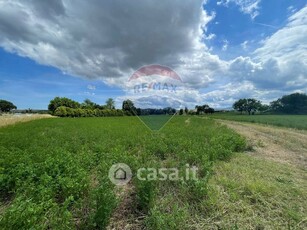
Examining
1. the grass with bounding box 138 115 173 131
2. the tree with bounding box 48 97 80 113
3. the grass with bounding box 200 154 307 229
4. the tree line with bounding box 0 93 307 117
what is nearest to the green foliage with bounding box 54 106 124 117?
the tree line with bounding box 0 93 307 117

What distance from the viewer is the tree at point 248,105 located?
9550 centimetres

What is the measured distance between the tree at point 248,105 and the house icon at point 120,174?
3993 inches

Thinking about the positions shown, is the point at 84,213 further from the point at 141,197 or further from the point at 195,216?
the point at 195,216

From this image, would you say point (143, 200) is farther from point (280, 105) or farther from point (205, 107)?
point (280, 105)

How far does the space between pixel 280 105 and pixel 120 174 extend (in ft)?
363

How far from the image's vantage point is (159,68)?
6.09m

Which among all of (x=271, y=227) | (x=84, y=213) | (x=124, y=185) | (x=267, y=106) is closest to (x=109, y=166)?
(x=124, y=185)

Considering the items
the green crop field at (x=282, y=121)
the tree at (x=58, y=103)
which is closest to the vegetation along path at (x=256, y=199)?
the green crop field at (x=282, y=121)

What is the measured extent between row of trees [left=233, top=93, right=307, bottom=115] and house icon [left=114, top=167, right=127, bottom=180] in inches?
3993

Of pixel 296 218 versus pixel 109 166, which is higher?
pixel 109 166

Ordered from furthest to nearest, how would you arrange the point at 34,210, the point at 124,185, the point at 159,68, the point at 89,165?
the point at 159,68, the point at 89,165, the point at 124,185, the point at 34,210

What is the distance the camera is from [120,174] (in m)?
4.54

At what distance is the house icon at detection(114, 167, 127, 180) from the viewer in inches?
174

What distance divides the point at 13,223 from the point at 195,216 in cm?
261
